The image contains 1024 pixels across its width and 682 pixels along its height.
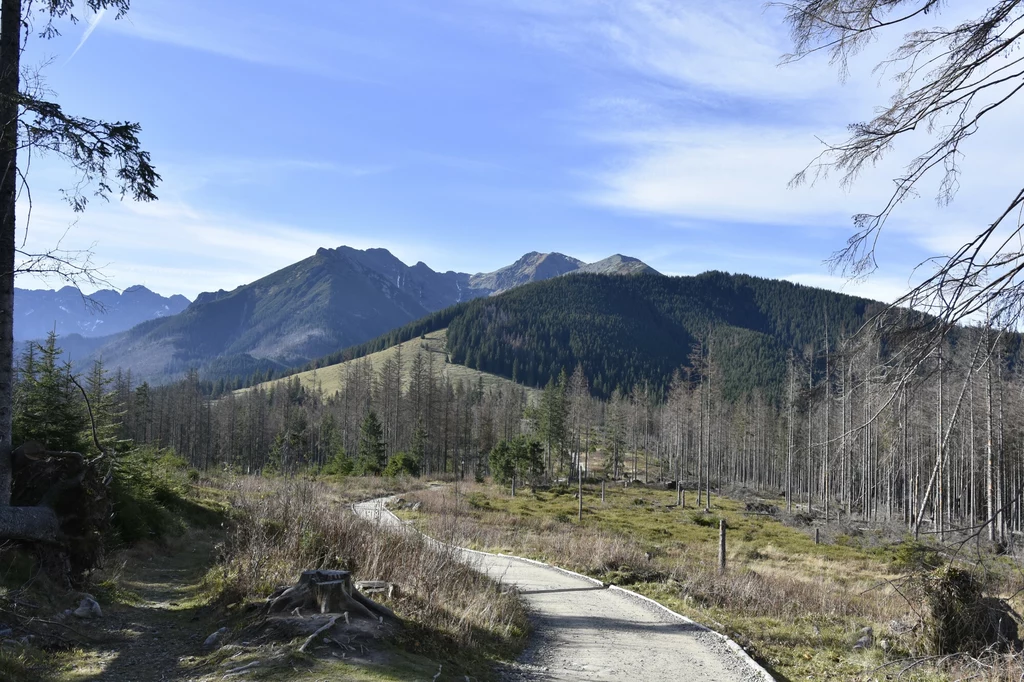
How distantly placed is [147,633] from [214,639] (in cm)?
136

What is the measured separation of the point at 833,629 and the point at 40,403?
18.3 metres

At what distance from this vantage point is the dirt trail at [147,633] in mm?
6488

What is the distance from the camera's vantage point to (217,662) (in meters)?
6.59

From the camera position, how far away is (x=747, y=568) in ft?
67.6

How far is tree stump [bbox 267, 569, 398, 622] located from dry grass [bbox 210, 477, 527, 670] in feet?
2.30

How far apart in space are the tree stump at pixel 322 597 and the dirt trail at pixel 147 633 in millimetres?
1058

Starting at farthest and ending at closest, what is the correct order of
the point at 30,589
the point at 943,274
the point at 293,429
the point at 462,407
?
the point at 462,407
the point at 293,429
the point at 30,589
the point at 943,274

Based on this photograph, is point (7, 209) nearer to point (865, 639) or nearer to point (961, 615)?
point (961, 615)

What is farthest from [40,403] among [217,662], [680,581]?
[680,581]

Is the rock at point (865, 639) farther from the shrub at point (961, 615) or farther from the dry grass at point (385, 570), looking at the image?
the dry grass at point (385, 570)

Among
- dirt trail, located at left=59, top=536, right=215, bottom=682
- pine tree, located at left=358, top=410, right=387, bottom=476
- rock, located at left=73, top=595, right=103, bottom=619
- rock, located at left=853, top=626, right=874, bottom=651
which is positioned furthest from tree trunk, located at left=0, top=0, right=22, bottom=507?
pine tree, located at left=358, top=410, right=387, bottom=476

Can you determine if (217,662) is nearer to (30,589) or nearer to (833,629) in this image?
(30,589)

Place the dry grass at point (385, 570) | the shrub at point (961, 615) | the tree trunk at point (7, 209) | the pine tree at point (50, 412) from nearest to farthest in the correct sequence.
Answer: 1. the tree trunk at point (7, 209)
2. the dry grass at point (385, 570)
3. the shrub at point (961, 615)
4. the pine tree at point (50, 412)

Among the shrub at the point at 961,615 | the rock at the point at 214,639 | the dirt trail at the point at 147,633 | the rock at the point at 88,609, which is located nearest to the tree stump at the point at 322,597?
the rock at the point at 214,639
